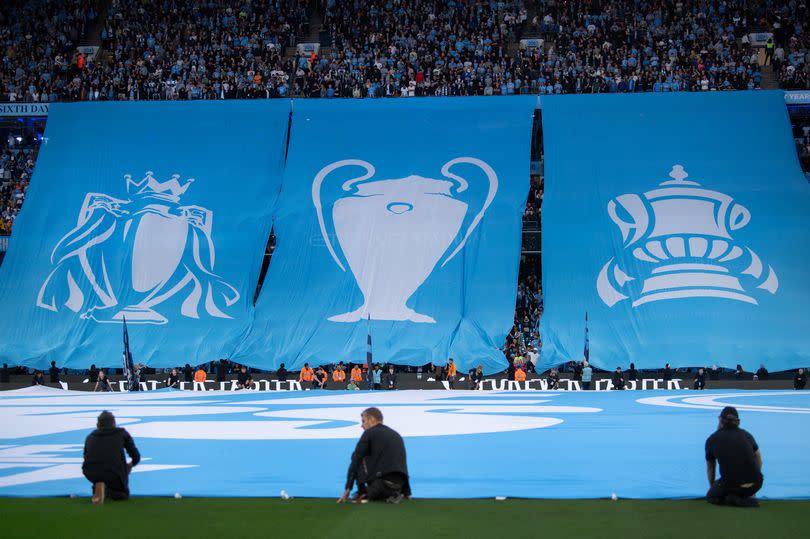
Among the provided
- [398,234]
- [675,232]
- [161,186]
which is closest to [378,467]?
[398,234]

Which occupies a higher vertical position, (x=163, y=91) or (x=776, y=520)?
(x=163, y=91)

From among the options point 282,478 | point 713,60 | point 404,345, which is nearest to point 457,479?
point 282,478

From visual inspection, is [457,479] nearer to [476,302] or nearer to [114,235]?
[476,302]

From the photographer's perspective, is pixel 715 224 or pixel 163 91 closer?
pixel 715 224

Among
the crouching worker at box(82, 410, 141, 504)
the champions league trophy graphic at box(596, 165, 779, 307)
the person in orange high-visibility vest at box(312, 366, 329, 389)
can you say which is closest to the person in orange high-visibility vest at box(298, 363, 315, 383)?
the person in orange high-visibility vest at box(312, 366, 329, 389)

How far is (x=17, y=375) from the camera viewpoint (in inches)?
1373

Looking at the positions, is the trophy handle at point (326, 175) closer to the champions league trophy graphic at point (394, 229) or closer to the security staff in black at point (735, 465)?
the champions league trophy graphic at point (394, 229)

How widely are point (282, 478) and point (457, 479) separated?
6.24 ft

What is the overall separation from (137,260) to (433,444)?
23.6m

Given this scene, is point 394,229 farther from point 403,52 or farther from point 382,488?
point 382,488

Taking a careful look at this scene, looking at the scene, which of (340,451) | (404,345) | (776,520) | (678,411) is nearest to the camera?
(776,520)

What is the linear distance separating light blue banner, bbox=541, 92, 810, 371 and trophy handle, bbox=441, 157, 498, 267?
6.38ft

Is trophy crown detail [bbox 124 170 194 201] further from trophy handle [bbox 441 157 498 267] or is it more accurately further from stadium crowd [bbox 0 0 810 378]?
trophy handle [bbox 441 157 498 267]

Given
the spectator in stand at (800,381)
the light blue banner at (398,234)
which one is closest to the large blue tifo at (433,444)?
the spectator in stand at (800,381)
